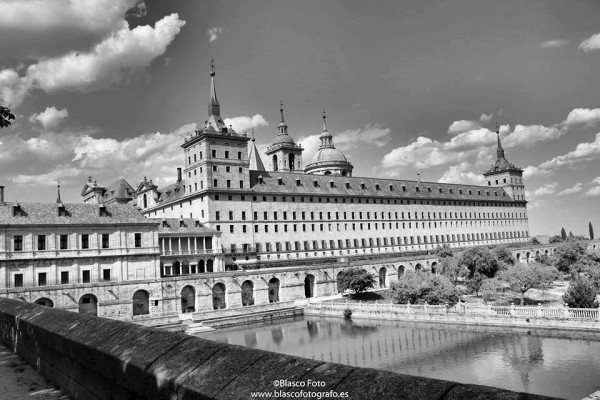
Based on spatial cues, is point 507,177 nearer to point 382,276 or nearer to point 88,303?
point 382,276

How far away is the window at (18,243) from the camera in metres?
45.3

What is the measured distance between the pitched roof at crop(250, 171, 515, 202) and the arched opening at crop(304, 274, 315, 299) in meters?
15.4

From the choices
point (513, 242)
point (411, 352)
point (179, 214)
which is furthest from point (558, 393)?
point (513, 242)

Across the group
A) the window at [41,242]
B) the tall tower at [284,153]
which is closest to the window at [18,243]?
the window at [41,242]

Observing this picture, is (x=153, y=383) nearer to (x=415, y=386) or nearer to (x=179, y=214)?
(x=415, y=386)

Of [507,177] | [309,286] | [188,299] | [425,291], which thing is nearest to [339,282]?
[309,286]

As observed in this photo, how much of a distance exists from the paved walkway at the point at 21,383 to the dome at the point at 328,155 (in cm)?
10225

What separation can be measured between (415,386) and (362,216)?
83347 millimetres

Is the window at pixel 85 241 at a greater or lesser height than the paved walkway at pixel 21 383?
greater

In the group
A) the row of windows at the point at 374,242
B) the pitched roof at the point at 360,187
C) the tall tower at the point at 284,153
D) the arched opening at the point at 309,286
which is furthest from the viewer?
the tall tower at the point at 284,153

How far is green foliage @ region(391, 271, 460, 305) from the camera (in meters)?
49.3

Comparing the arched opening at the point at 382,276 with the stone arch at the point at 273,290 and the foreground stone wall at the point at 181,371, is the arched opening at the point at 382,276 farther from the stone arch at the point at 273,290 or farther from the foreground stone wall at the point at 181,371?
the foreground stone wall at the point at 181,371

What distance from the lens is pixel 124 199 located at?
90.3 metres

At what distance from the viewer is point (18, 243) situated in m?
45.5
